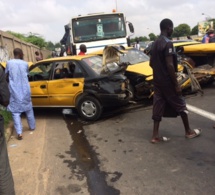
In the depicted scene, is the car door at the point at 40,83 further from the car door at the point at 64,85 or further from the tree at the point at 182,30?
the tree at the point at 182,30

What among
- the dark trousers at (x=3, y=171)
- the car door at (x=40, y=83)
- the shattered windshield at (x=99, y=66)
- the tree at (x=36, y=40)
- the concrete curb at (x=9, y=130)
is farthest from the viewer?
the tree at (x=36, y=40)

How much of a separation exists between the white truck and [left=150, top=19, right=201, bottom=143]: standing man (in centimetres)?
817

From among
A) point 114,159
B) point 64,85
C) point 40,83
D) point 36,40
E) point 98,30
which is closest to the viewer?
point 114,159

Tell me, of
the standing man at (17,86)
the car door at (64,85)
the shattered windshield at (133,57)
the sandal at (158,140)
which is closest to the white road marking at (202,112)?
the sandal at (158,140)

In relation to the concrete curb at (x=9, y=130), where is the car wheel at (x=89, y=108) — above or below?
above

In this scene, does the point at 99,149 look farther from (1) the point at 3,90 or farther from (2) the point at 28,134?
(1) the point at 3,90

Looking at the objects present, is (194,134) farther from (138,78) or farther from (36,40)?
(36,40)

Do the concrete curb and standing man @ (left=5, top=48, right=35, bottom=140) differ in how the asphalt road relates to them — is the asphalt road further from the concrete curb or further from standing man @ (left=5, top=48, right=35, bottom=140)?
standing man @ (left=5, top=48, right=35, bottom=140)

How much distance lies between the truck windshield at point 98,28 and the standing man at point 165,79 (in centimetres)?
835

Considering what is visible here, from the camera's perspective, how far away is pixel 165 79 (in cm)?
528

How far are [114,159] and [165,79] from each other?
1.52 m

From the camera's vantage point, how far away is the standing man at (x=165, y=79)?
5.08m

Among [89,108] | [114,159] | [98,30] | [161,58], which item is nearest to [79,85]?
[89,108]

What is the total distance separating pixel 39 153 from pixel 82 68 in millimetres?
2693
